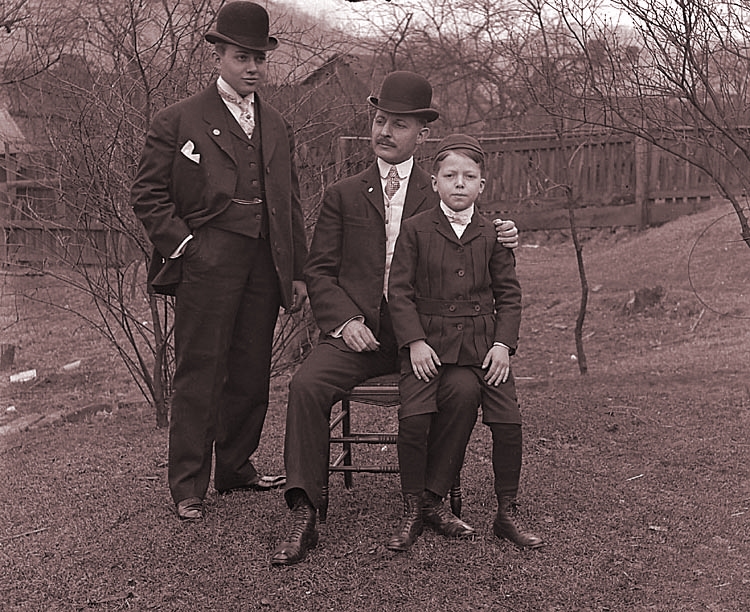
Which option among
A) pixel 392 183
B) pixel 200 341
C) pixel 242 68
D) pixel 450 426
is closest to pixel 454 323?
pixel 450 426

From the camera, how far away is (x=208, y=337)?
4.43 metres

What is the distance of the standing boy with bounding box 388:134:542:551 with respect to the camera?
3969 mm

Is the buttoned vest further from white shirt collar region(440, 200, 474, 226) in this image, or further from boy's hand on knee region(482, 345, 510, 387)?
boy's hand on knee region(482, 345, 510, 387)

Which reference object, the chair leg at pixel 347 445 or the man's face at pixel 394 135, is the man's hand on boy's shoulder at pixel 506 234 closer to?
the man's face at pixel 394 135

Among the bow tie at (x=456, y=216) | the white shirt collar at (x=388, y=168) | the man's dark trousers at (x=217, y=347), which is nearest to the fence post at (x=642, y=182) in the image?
the white shirt collar at (x=388, y=168)

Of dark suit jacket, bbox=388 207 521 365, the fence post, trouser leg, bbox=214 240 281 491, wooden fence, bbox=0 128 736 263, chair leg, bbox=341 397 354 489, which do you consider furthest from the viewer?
the fence post

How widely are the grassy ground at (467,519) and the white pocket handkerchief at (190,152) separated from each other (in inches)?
60.4

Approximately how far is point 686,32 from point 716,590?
3.01 m

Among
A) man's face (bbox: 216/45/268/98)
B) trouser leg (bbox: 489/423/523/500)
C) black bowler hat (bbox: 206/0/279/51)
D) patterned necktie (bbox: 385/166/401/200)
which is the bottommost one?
trouser leg (bbox: 489/423/523/500)

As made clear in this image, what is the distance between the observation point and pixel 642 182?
11344 millimetres

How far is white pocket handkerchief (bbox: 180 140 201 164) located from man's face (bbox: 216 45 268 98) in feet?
1.03

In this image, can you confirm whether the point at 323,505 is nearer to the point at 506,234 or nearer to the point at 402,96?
the point at 506,234

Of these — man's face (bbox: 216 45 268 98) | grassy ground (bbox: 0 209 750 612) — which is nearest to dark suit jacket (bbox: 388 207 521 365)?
grassy ground (bbox: 0 209 750 612)

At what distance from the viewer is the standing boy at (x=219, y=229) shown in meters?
4.28
